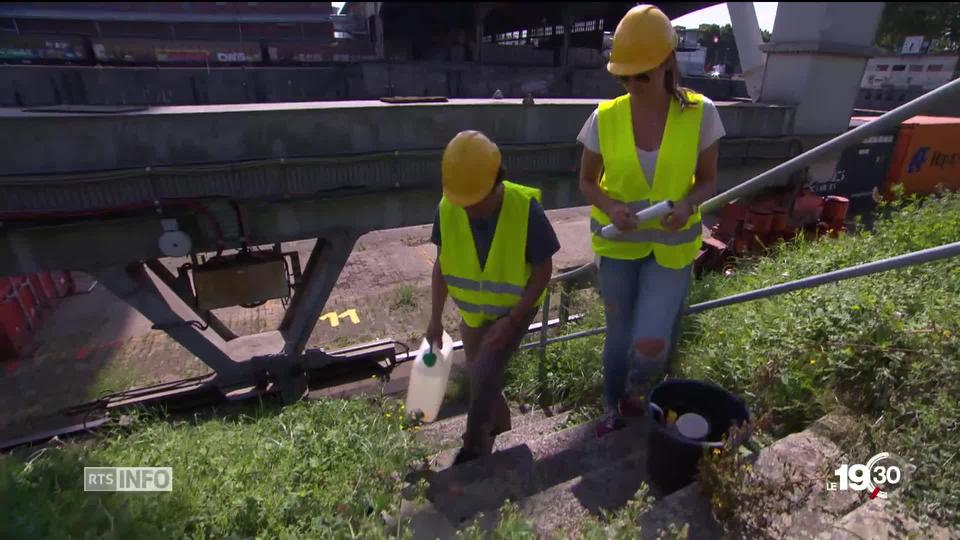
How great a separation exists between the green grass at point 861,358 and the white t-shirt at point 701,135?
3.99 feet

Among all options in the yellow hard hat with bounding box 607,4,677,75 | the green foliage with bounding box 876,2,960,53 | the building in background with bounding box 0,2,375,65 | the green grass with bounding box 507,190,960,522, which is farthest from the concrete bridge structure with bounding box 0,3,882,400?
the building in background with bounding box 0,2,375,65

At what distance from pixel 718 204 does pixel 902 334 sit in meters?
1.02

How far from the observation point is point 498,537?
5.74 ft

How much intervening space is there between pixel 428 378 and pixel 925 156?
13.8 metres

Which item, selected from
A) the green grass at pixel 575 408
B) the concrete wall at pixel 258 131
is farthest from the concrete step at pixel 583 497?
the concrete wall at pixel 258 131

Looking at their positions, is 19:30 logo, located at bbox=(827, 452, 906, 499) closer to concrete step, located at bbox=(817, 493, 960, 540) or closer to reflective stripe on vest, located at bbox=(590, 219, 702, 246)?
concrete step, located at bbox=(817, 493, 960, 540)

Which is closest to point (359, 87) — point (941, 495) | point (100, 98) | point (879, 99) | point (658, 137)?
point (100, 98)

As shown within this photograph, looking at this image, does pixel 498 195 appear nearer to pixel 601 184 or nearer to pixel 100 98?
pixel 601 184

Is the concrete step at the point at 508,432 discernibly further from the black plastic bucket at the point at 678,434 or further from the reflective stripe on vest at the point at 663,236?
the reflective stripe on vest at the point at 663,236

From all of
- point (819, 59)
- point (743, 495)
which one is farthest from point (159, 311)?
point (819, 59)

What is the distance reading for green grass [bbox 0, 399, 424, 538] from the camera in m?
1.93

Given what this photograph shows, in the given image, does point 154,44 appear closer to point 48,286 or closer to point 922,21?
point 48,286

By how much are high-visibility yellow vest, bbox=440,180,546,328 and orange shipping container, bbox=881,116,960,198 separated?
40.6ft

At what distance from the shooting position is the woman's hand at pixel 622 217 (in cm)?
220
